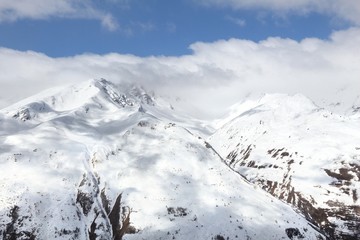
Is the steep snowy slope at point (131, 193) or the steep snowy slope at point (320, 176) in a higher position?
the steep snowy slope at point (320, 176)

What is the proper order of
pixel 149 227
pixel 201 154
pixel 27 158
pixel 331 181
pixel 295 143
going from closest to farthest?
pixel 149 227 → pixel 27 158 → pixel 201 154 → pixel 331 181 → pixel 295 143

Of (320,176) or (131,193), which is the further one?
(320,176)

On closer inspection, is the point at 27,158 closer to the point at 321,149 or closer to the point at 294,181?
the point at 294,181

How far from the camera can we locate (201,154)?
5315 inches

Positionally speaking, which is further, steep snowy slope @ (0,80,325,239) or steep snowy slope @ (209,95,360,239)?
steep snowy slope @ (209,95,360,239)

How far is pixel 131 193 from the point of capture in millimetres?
116312

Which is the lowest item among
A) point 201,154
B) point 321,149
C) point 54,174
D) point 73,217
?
point 73,217

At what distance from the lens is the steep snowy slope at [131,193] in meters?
102

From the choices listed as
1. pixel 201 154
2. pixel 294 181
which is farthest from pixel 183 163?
pixel 294 181

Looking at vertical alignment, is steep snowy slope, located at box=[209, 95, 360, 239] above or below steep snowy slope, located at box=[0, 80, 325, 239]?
above

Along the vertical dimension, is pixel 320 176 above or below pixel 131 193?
above

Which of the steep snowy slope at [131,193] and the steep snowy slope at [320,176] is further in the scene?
the steep snowy slope at [320,176]

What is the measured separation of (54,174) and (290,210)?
54618 mm

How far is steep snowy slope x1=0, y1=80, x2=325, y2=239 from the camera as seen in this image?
101938 mm
